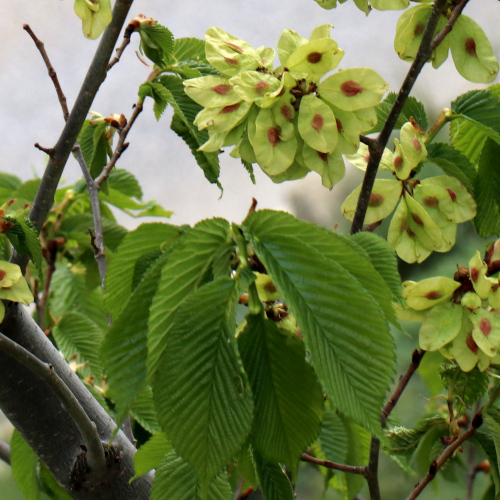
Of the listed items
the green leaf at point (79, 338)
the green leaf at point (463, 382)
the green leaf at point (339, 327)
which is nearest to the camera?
the green leaf at point (339, 327)

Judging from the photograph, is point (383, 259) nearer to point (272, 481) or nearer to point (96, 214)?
point (272, 481)

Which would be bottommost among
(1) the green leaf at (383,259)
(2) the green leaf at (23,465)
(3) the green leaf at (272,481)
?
(2) the green leaf at (23,465)

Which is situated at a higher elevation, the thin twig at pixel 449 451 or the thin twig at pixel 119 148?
the thin twig at pixel 119 148

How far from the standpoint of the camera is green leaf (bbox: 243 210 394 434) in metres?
→ 0.22

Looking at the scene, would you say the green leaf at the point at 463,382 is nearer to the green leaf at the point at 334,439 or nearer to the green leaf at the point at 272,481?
the green leaf at the point at 334,439

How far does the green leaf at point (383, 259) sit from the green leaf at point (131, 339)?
119mm

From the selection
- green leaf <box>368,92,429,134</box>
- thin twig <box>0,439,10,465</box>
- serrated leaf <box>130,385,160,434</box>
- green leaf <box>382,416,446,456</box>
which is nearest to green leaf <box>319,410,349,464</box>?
green leaf <box>382,416,446,456</box>

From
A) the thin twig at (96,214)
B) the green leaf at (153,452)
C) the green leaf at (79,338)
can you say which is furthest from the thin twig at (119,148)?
the green leaf at (153,452)

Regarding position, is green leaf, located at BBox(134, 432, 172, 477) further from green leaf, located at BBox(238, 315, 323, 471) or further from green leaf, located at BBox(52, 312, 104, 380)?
green leaf, located at BBox(52, 312, 104, 380)

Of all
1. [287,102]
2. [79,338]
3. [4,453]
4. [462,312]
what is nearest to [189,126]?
[287,102]

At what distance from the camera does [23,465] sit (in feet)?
1.79

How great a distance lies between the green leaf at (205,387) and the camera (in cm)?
22

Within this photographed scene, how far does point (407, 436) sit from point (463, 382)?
0.24ft

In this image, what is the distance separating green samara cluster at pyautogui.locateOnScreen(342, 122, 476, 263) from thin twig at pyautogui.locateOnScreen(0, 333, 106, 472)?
21cm
